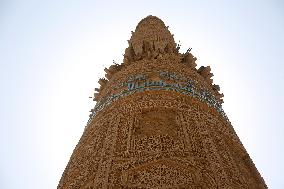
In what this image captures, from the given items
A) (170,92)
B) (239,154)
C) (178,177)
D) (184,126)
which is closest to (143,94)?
(170,92)

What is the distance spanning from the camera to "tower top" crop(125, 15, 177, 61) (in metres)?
8.98

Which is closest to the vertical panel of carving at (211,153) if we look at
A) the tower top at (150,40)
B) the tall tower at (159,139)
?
the tall tower at (159,139)

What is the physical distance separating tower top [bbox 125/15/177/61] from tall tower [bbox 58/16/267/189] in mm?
507

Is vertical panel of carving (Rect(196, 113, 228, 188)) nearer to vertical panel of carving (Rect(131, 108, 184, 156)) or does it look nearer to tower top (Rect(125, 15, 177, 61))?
vertical panel of carving (Rect(131, 108, 184, 156))

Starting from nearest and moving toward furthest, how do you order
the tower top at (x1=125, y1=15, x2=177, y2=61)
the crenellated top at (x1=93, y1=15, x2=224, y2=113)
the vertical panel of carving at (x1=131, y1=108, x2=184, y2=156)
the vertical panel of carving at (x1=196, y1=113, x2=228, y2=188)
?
the vertical panel of carving at (x1=196, y1=113, x2=228, y2=188) → the vertical panel of carving at (x1=131, y1=108, x2=184, y2=156) → the crenellated top at (x1=93, y1=15, x2=224, y2=113) → the tower top at (x1=125, y1=15, x2=177, y2=61)

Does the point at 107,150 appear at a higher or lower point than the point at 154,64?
lower

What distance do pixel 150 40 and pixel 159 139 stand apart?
518cm

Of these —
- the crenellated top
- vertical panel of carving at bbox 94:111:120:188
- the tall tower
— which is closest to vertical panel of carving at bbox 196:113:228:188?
the tall tower

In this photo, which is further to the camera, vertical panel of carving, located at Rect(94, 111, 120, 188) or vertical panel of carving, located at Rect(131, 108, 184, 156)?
vertical panel of carving, located at Rect(131, 108, 184, 156)

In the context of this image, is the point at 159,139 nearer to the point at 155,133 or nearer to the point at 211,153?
the point at 155,133

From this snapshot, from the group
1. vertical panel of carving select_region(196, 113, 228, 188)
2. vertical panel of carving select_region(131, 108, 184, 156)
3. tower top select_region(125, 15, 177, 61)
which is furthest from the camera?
tower top select_region(125, 15, 177, 61)

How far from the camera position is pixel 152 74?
749cm

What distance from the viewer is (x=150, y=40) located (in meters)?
10.4

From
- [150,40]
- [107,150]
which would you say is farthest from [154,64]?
[107,150]
